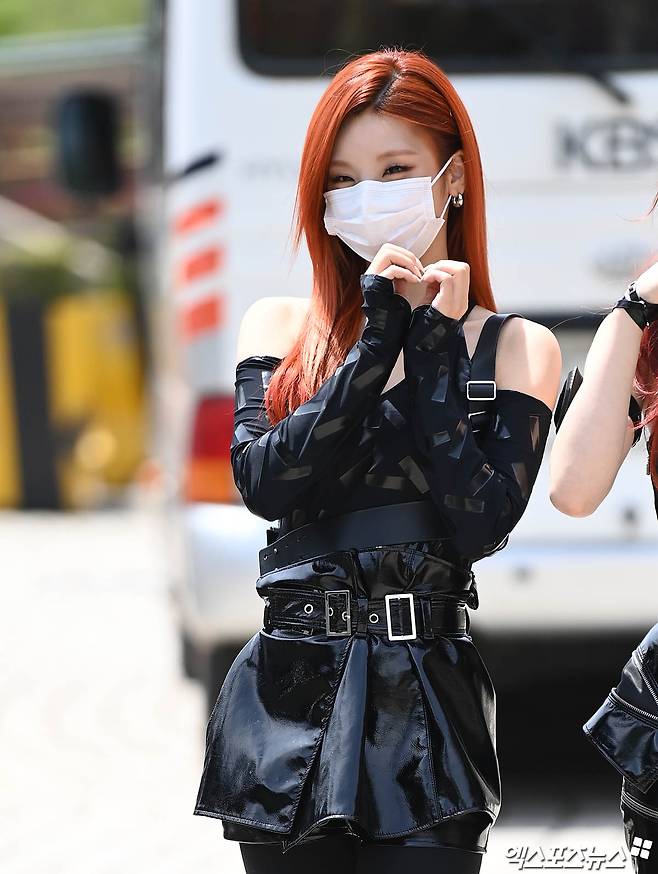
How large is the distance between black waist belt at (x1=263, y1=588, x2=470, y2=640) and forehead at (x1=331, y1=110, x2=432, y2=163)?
0.67 meters

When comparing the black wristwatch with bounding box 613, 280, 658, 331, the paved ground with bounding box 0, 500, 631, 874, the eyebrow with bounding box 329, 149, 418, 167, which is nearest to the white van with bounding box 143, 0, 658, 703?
the paved ground with bounding box 0, 500, 631, 874

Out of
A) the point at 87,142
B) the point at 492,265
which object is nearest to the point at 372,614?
the point at 492,265

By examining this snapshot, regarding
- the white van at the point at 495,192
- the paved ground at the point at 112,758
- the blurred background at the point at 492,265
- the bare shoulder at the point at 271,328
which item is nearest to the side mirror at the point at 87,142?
the blurred background at the point at 492,265

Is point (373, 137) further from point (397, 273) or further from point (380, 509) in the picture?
point (380, 509)

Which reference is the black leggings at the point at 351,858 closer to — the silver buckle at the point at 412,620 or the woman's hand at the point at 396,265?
the silver buckle at the point at 412,620

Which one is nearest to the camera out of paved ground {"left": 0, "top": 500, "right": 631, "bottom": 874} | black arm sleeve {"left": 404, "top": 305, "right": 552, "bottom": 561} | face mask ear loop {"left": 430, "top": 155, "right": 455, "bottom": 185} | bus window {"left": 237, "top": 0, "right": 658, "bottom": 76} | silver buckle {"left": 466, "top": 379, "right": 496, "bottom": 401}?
black arm sleeve {"left": 404, "top": 305, "right": 552, "bottom": 561}

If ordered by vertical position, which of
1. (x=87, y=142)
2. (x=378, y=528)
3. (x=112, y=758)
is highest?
(x=378, y=528)

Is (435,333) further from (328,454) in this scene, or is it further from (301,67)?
(301,67)

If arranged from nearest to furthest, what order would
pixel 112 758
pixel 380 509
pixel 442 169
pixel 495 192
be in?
pixel 380 509
pixel 442 169
pixel 495 192
pixel 112 758

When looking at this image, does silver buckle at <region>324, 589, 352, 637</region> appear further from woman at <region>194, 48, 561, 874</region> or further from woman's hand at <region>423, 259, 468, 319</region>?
woman's hand at <region>423, 259, 468, 319</region>

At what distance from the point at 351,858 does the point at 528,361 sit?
776mm

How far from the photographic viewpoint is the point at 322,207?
95.8 inches

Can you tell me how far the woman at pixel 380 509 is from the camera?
2.21m

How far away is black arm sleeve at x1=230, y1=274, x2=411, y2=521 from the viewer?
2.24m
